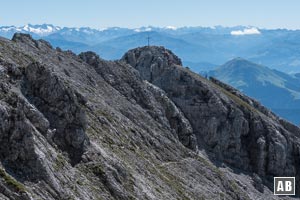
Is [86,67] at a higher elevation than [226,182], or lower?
higher

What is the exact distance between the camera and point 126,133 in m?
85.2

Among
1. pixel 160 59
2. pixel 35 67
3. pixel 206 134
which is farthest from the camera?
pixel 160 59

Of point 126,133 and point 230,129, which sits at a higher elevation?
point 126,133

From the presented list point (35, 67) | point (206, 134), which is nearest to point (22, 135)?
point (35, 67)

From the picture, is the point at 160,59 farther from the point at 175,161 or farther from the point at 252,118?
the point at 175,161

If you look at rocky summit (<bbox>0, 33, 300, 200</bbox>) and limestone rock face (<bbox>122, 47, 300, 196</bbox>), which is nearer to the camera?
rocky summit (<bbox>0, 33, 300, 200</bbox>)

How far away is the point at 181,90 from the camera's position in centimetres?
13662

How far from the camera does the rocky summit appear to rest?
4916 centimetres

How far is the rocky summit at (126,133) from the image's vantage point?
49.2 m

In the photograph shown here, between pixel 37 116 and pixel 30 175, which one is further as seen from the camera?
pixel 37 116

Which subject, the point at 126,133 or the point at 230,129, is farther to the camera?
the point at 230,129

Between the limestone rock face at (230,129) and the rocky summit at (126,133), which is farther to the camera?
the limestone rock face at (230,129)

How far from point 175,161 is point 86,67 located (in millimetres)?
30522

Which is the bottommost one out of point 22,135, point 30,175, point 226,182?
point 226,182
